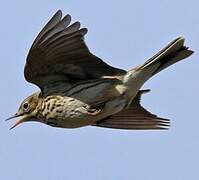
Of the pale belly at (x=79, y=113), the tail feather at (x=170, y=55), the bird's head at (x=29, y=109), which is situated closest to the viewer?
the tail feather at (x=170, y=55)

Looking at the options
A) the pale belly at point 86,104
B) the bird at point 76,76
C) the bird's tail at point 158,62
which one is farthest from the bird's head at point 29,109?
the bird's tail at point 158,62

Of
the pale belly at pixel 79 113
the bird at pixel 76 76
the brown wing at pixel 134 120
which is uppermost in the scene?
the bird at pixel 76 76

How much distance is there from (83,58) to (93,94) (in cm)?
44

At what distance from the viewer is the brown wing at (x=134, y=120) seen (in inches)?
518

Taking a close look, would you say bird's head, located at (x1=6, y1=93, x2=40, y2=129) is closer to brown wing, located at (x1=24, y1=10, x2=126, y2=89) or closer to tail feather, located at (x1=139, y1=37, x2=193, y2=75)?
brown wing, located at (x1=24, y1=10, x2=126, y2=89)

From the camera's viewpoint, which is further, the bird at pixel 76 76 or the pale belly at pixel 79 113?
the pale belly at pixel 79 113

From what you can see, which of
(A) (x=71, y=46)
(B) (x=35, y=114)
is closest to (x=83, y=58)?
(A) (x=71, y=46)

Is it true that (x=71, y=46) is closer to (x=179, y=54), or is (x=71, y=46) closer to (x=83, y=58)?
(x=83, y=58)

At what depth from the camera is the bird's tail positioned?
12125 millimetres

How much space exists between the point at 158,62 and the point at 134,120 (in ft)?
4.10

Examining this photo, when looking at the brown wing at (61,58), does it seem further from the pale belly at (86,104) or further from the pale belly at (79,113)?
the pale belly at (79,113)

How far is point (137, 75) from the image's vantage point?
12188 millimetres

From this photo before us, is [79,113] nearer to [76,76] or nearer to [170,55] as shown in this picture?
[76,76]

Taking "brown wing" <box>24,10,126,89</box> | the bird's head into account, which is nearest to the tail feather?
"brown wing" <box>24,10,126,89</box>
